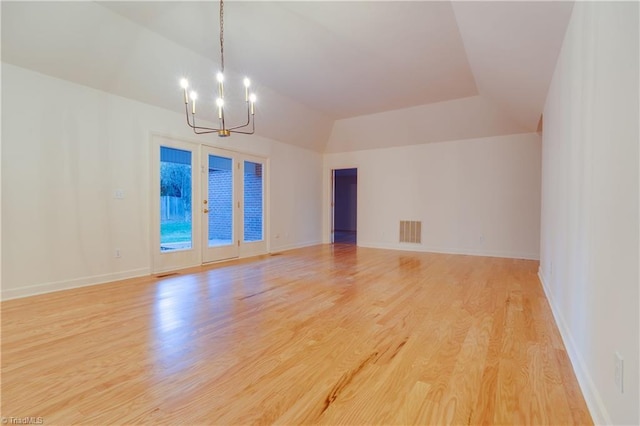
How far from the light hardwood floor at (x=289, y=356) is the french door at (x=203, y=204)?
4.01 ft

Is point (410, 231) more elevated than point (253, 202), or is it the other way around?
point (253, 202)

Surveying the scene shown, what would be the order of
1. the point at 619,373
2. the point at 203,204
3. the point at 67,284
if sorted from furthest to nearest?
the point at 203,204 → the point at 67,284 → the point at 619,373

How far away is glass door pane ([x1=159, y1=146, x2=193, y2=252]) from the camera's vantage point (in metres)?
4.64

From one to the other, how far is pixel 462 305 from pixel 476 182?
402cm

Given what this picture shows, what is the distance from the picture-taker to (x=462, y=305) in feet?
9.87

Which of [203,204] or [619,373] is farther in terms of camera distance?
[203,204]

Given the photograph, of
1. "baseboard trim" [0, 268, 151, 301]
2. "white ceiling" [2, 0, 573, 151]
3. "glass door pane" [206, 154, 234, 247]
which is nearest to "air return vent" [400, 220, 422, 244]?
"white ceiling" [2, 0, 573, 151]

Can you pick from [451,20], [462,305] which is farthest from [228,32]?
[462,305]

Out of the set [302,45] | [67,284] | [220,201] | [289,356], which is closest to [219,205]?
[220,201]

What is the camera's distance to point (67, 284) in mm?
3643

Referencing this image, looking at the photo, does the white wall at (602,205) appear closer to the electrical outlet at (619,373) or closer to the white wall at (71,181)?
the electrical outlet at (619,373)

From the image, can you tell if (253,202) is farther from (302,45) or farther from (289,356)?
(289,356)

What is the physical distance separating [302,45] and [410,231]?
15.6 feet

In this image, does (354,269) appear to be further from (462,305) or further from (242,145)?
(242,145)
